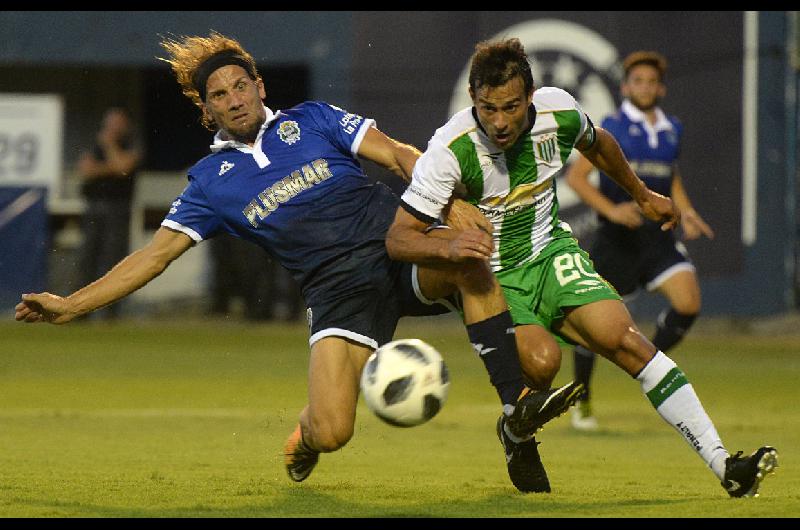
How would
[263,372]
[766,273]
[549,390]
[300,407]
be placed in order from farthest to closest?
[766,273] < [263,372] < [300,407] < [549,390]

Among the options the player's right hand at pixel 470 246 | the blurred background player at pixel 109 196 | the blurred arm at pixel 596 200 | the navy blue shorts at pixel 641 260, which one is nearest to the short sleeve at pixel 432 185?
the player's right hand at pixel 470 246

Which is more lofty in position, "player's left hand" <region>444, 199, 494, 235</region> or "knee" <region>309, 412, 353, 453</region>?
"player's left hand" <region>444, 199, 494, 235</region>

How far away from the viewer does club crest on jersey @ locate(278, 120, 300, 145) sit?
22.7 ft

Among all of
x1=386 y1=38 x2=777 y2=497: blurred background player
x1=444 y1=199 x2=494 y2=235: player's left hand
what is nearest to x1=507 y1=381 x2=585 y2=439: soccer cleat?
x1=386 y1=38 x2=777 y2=497: blurred background player

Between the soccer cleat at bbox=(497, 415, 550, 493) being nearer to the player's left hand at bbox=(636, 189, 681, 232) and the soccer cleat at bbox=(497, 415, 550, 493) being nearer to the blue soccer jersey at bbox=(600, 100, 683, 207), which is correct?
the player's left hand at bbox=(636, 189, 681, 232)

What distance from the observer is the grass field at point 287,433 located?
6.24 meters

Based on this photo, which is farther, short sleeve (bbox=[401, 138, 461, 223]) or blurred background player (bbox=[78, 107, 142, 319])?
blurred background player (bbox=[78, 107, 142, 319])

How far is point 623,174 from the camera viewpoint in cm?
694

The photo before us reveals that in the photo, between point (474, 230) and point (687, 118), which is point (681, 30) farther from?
point (474, 230)

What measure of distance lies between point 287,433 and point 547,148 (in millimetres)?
3838

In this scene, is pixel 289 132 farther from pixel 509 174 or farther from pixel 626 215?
pixel 626 215

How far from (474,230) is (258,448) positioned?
295 cm

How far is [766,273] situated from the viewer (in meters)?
17.0
